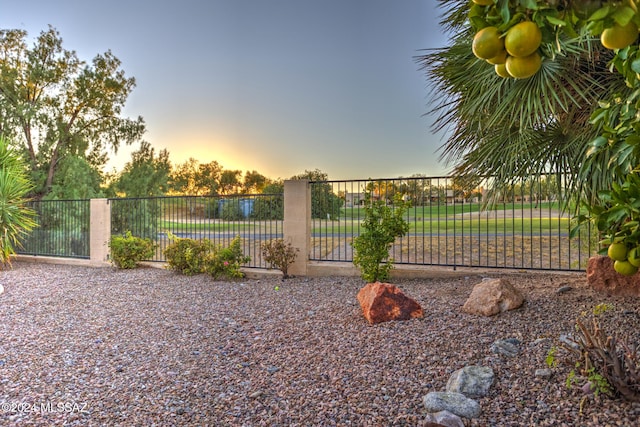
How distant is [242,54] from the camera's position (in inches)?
367

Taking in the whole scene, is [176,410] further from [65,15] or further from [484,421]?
[65,15]

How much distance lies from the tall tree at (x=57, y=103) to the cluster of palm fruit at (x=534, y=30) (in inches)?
628

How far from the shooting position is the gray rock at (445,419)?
211cm

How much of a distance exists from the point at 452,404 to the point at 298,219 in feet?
16.3

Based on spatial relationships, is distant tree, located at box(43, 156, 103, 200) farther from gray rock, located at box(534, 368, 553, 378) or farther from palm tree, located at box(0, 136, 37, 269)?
gray rock, located at box(534, 368, 553, 378)

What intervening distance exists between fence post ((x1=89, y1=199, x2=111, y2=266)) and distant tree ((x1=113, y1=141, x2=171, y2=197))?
5062mm

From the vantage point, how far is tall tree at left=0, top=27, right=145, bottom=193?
13.1 meters

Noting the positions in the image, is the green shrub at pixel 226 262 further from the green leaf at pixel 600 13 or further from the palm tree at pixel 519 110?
the green leaf at pixel 600 13

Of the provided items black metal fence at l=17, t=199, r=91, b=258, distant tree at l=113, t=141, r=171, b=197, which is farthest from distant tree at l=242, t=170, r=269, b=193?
black metal fence at l=17, t=199, r=91, b=258

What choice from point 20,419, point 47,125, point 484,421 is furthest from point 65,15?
point 484,421

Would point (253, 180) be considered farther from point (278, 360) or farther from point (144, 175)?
point (278, 360)

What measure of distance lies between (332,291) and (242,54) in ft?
21.4

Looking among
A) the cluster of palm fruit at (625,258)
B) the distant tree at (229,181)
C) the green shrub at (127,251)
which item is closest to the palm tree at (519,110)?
the cluster of palm fruit at (625,258)

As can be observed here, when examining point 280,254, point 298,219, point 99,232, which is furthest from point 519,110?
point 99,232
